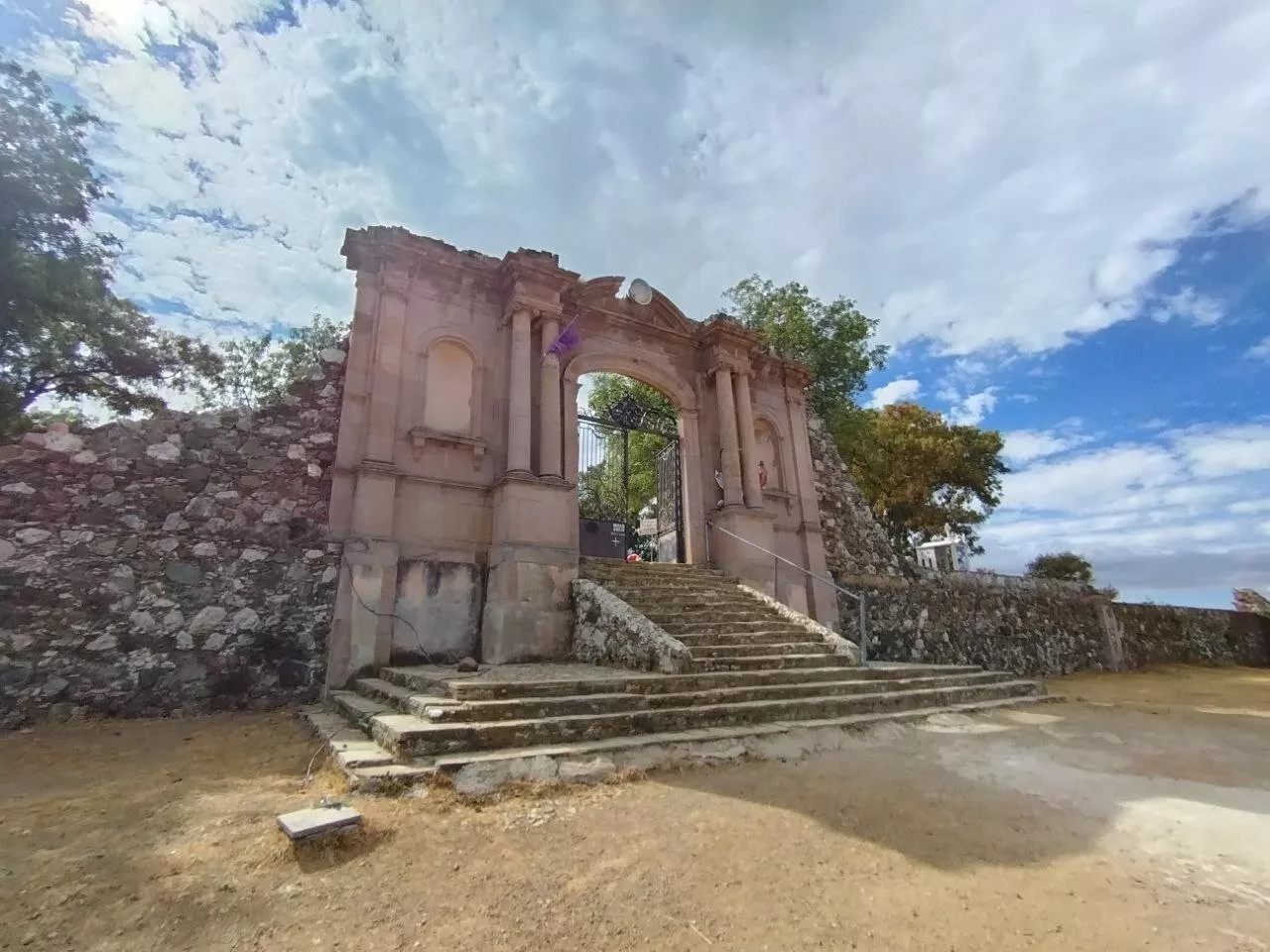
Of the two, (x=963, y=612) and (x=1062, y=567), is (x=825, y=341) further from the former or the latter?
(x=1062, y=567)

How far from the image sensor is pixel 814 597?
10703 millimetres

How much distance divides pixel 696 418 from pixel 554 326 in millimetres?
3302

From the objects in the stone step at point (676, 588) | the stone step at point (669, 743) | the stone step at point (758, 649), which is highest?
the stone step at point (676, 588)

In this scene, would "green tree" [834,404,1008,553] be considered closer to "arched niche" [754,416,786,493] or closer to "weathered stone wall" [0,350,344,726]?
"arched niche" [754,416,786,493]

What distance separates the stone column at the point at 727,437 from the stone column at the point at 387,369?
5590mm

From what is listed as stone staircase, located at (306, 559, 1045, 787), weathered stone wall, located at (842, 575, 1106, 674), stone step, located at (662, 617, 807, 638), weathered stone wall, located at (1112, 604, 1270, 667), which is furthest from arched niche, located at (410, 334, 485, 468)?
weathered stone wall, located at (1112, 604, 1270, 667)

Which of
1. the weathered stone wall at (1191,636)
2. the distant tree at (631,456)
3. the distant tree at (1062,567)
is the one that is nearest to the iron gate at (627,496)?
the distant tree at (631,456)

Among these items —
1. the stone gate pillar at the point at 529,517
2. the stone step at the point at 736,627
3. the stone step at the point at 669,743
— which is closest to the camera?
the stone step at the point at 669,743

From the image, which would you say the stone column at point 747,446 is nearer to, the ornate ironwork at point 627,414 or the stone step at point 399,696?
the ornate ironwork at point 627,414

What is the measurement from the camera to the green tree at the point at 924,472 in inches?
835

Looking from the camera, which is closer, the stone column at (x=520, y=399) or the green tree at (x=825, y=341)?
the stone column at (x=520, y=399)

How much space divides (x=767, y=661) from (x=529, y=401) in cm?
497

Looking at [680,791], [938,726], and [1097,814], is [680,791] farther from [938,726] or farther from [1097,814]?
[938,726]

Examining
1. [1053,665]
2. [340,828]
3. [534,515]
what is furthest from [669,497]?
[1053,665]
